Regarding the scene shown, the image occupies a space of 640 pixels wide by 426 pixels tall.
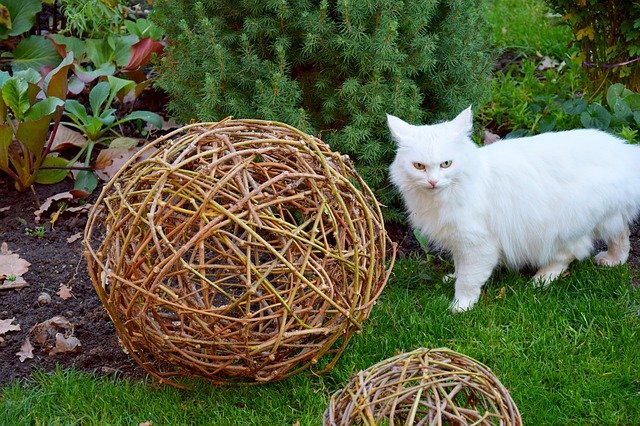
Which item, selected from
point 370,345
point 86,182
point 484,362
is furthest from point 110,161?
point 484,362

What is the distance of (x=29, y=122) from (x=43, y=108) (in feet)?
0.38

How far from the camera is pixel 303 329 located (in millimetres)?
3113

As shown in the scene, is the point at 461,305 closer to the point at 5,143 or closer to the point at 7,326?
the point at 7,326

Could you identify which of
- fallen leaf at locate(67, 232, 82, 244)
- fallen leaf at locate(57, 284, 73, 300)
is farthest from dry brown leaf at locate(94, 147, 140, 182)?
fallen leaf at locate(57, 284, 73, 300)

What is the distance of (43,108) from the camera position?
424 cm

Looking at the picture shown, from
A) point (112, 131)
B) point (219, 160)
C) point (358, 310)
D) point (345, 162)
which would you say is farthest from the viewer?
point (112, 131)

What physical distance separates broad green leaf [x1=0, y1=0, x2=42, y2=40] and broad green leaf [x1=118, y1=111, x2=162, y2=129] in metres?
1.03

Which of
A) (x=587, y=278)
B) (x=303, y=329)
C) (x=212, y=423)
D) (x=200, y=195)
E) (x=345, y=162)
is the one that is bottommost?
(x=587, y=278)

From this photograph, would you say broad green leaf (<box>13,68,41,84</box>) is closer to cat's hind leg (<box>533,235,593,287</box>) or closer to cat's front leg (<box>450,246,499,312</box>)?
cat's front leg (<box>450,246,499,312</box>)

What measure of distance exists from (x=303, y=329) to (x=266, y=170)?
629mm

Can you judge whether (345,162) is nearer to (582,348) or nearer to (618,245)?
(582,348)

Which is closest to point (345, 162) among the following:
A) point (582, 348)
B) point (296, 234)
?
point (296, 234)

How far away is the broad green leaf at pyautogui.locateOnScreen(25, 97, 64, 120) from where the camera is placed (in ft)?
13.8

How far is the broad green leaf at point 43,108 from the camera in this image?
165 inches
